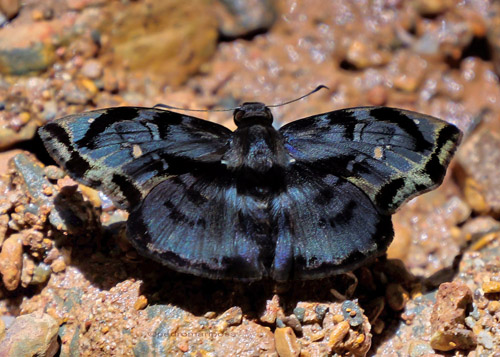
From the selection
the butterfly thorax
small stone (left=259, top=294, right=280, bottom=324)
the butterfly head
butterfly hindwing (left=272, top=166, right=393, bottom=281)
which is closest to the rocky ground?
small stone (left=259, top=294, right=280, bottom=324)

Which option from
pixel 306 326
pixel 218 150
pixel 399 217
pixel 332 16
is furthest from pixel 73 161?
pixel 332 16

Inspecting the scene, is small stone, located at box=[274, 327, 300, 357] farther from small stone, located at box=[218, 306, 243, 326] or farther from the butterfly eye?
the butterfly eye

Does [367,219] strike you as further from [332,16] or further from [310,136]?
[332,16]

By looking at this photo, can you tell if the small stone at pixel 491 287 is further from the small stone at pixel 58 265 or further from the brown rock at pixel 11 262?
the brown rock at pixel 11 262

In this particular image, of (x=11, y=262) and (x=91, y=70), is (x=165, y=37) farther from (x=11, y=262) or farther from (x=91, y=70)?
(x=11, y=262)

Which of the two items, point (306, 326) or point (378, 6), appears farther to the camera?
point (378, 6)

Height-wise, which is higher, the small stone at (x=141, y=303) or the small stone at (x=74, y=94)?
the small stone at (x=74, y=94)

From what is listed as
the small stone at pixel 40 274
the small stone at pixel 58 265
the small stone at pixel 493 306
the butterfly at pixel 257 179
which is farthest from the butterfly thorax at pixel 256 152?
the small stone at pixel 493 306
